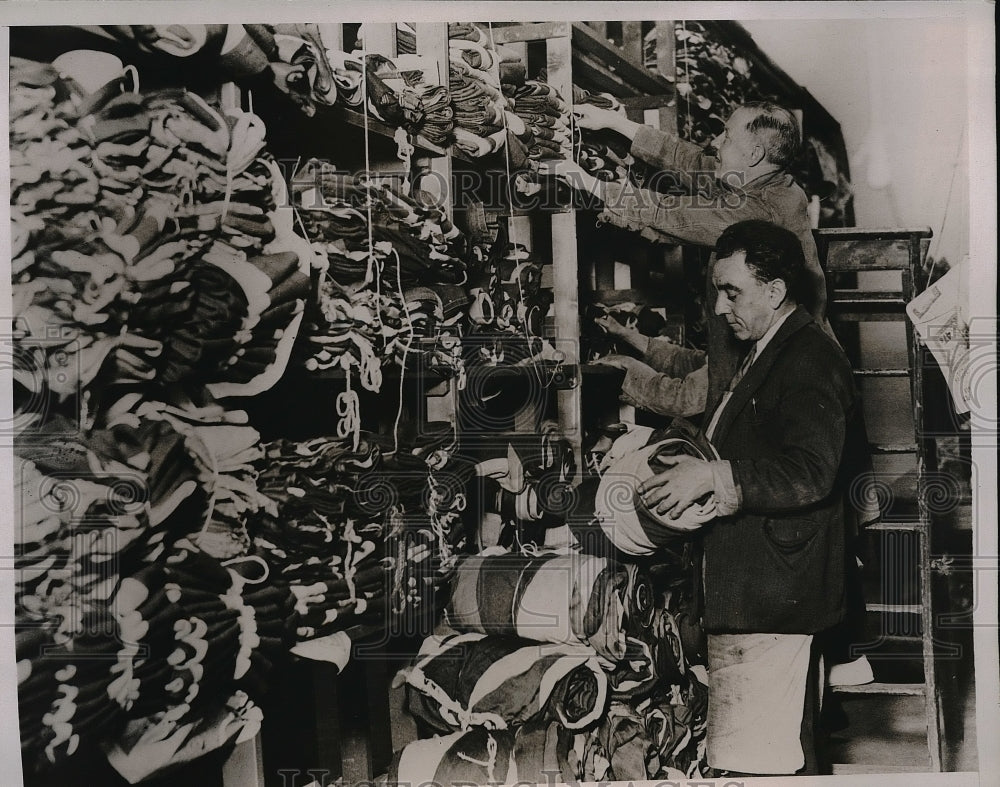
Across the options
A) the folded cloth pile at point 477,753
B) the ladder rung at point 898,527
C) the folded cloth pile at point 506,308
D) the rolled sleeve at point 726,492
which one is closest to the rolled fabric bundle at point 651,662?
the folded cloth pile at point 477,753

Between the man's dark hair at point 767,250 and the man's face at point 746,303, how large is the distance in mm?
15

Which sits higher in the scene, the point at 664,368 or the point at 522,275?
the point at 522,275

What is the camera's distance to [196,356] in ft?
5.11

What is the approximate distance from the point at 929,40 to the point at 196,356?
6.02ft

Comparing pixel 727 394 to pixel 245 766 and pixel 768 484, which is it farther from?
pixel 245 766

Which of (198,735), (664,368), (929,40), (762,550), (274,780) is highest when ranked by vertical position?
(929,40)

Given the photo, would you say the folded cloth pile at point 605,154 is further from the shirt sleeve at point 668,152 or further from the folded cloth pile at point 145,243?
the folded cloth pile at point 145,243

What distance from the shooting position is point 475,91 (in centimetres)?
160

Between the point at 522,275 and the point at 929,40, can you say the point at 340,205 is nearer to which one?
the point at 522,275

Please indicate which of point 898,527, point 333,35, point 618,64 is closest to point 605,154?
point 618,64

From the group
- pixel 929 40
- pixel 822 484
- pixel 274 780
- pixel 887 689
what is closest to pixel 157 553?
pixel 274 780

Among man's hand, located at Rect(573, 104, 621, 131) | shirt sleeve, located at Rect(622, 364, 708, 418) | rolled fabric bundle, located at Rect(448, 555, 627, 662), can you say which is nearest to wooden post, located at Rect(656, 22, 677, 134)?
man's hand, located at Rect(573, 104, 621, 131)

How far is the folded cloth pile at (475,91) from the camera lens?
160cm

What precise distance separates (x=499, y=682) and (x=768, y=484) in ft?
2.46
